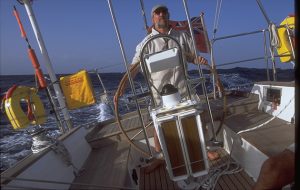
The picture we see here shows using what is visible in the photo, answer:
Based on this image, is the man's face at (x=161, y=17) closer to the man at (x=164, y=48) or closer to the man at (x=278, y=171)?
the man at (x=164, y=48)

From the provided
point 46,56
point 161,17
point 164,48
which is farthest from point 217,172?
point 46,56

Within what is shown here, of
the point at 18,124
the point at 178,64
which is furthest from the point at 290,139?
the point at 18,124

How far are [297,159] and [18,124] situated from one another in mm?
2905

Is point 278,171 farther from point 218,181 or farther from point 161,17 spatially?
point 161,17

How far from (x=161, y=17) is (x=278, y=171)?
1804 mm

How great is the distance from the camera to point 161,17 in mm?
2684

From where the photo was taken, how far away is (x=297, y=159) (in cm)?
50

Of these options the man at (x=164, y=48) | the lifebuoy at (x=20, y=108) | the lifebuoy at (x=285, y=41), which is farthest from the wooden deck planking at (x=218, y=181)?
the lifebuoy at (x=285, y=41)

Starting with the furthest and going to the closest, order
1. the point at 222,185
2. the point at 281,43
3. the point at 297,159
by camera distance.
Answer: the point at 281,43
the point at 222,185
the point at 297,159

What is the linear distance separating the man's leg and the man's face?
172 centimetres

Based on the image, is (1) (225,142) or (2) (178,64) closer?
(2) (178,64)

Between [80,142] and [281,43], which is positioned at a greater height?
[281,43]

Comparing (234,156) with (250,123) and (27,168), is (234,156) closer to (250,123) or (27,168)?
(250,123)

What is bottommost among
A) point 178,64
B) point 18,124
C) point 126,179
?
point 126,179
